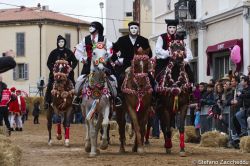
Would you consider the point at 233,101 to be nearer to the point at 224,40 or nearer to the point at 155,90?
the point at 155,90

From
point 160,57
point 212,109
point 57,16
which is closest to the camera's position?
point 160,57

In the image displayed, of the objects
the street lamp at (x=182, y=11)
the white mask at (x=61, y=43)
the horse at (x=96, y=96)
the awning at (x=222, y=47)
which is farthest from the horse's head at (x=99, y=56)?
the street lamp at (x=182, y=11)

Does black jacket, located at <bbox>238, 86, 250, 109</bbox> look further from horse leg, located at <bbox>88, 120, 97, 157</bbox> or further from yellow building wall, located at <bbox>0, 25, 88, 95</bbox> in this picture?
yellow building wall, located at <bbox>0, 25, 88, 95</bbox>

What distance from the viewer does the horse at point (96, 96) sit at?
1414cm

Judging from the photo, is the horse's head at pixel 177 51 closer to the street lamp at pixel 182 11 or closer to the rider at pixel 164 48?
the rider at pixel 164 48

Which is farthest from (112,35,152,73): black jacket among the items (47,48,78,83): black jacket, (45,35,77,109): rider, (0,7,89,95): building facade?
(0,7,89,95): building facade

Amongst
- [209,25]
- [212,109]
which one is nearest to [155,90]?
[212,109]

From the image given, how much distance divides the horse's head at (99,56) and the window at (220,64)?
1624 centimetres

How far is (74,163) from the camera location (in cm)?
1291

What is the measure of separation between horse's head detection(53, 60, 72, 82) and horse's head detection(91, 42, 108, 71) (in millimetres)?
3402

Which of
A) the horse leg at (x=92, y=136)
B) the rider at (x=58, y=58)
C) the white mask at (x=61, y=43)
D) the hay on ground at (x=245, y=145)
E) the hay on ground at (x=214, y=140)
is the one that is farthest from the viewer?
the hay on ground at (x=214, y=140)

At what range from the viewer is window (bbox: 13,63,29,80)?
257ft

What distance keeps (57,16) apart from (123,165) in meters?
72.6

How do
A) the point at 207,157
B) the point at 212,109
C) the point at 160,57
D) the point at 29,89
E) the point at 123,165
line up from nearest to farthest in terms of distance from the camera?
the point at 123,165
the point at 207,157
the point at 160,57
the point at 212,109
the point at 29,89
